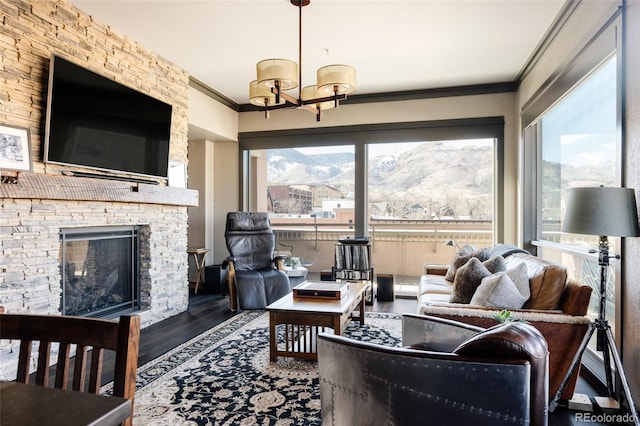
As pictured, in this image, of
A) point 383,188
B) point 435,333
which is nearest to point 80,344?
point 435,333

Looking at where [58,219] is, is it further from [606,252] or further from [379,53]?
[606,252]

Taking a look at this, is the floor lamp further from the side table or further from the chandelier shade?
the side table

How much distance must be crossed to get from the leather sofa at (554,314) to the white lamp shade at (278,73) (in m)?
1.84

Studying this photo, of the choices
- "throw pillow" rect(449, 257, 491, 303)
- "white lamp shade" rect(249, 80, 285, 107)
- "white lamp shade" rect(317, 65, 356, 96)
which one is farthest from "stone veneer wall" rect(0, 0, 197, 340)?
"throw pillow" rect(449, 257, 491, 303)

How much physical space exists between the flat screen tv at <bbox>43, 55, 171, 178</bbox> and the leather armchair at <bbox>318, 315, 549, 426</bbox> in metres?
2.74

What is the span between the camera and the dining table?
2.01ft

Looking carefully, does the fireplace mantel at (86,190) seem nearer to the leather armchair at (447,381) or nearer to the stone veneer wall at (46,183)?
the stone veneer wall at (46,183)

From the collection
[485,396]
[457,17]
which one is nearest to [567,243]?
[457,17]

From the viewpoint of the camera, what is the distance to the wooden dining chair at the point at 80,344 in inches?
33.9

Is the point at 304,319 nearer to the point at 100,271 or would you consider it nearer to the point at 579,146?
the point at 100,271

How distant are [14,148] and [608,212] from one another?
363 centimetres

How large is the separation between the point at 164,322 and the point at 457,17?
4.03m

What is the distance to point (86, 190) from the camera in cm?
304

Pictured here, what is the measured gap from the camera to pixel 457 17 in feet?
10.5
